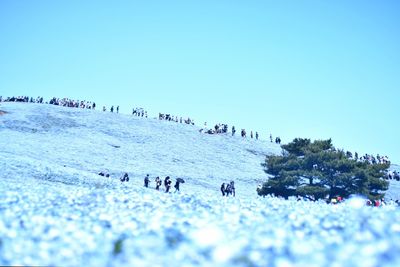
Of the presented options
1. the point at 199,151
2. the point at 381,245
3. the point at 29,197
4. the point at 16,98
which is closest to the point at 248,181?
the point at 199,151

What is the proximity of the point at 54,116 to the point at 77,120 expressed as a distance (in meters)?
4.04

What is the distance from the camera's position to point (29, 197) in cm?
1304

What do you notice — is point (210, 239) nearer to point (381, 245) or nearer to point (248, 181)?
point (381, 245)

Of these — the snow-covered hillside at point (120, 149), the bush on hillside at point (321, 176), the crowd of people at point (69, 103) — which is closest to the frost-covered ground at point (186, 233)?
the snow-covered hillside at point (120, 149)

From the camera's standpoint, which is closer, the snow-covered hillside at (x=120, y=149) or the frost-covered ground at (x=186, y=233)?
the frost-covered ground at (x=186, y=233)

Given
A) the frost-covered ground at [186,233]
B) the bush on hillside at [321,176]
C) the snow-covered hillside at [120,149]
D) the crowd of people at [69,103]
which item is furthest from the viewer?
the crowd of people at [69,103]

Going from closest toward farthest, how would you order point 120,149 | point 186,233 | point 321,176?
point 186,233
point 321,176
point 120,149

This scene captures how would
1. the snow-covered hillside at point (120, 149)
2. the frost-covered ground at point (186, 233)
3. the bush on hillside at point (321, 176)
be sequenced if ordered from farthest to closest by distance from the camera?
the snow-covered hillside at point (120, 149), the bush on hillside at point (321, 176), the frost-covered ground at point (186, 233)

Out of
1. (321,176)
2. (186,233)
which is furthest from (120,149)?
(186,233)

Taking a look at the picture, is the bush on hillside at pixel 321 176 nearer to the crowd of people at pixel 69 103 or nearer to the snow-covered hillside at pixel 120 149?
the snow-covered hillside at pixel 120 149

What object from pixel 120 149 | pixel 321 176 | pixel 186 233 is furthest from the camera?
pixel 120 149

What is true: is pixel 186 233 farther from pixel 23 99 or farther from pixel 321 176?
pixel 23 99

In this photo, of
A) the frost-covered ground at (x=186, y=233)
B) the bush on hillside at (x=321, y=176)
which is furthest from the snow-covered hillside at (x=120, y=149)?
the frost-covered ground at (x=186, y=233)

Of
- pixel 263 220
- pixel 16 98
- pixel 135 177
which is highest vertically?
pixel 16 98
